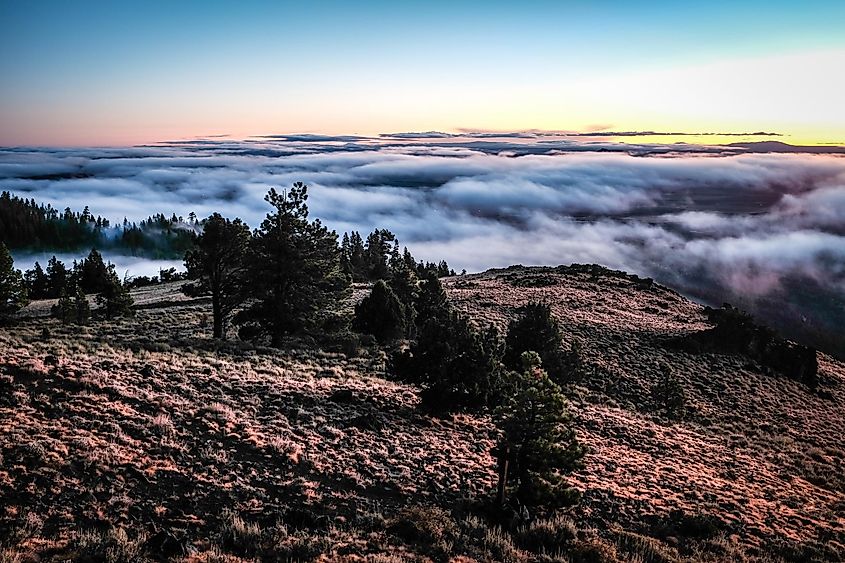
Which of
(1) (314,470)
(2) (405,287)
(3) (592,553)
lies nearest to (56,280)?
(2) (405,287)

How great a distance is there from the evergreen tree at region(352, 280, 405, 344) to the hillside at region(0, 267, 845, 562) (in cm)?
438

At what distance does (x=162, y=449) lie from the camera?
513 inches

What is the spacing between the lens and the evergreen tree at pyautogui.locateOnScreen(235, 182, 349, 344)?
2833 cm

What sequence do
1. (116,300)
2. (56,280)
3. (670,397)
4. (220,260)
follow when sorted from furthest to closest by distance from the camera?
(56,280) → (116,300) → (670,397) → (220,260)

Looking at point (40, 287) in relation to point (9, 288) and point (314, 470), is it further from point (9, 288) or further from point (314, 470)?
point (314, 470)

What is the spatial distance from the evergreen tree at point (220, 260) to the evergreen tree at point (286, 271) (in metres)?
1.34

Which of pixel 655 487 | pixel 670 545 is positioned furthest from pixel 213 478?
pixel 655 487

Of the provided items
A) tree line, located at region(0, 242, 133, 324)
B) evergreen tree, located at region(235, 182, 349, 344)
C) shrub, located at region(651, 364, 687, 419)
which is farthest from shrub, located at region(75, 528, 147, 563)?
tree line, located at region(0, 242, 133, 324)

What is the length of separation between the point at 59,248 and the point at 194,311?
193 metres

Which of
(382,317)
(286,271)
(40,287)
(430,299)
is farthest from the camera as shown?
(40,287)

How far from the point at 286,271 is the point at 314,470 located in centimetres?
1630

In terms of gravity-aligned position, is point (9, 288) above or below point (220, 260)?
below

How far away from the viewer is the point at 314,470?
45.7ft

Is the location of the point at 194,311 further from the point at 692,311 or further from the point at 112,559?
the point at 692,311
